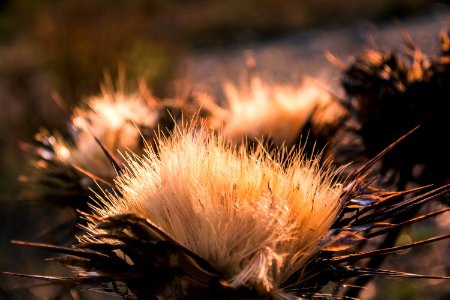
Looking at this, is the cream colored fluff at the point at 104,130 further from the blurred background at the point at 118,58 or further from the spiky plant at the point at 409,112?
the spiky plant at the point at 409,112

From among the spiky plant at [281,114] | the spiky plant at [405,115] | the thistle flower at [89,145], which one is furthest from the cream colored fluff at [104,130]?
the spiky plant at [405,115]

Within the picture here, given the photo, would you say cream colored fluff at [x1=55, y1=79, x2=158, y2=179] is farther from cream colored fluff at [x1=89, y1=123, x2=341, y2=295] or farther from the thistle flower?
cream colored fluff at [x1=89, y1=123, x2=341, y2=295]

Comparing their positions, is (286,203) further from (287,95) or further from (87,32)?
(87,32)

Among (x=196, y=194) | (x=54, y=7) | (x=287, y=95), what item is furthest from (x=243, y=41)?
(x=196, y=194)

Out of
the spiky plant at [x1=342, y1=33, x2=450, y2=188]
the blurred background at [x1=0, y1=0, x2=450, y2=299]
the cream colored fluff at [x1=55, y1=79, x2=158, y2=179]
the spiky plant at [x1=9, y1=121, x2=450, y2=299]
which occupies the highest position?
the blurred background at [x1=0, y1=0, x2=450, y2=299]

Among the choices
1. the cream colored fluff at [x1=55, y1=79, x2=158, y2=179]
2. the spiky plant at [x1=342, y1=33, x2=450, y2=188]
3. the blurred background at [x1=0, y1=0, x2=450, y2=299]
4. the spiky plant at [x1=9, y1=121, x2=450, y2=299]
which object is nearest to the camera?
the spiky plant at [x1=9, y1=121, x2=450, y2=299]

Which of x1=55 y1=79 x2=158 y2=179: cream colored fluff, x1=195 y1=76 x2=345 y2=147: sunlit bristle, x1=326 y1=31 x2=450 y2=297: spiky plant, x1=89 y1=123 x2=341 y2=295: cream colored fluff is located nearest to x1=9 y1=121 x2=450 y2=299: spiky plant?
x1=89 y1=123 x2=341 y2=295: cream colored fluff
